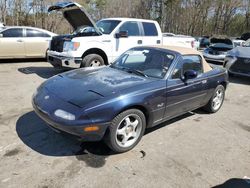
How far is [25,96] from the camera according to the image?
604cm

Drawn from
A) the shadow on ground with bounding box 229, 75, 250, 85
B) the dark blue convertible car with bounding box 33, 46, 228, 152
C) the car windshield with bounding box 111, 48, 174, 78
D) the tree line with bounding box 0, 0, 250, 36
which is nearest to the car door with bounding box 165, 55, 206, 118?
the dark blue convertible car with bounding box 33, 46, 228, 152

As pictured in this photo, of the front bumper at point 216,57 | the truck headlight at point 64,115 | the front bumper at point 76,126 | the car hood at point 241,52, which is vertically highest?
the car hood at point 241,52

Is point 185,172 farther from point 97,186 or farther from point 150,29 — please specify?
point 150,29

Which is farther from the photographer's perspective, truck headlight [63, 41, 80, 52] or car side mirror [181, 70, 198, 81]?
truck headlight [63, 41, 80, 52]

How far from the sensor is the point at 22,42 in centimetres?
1028

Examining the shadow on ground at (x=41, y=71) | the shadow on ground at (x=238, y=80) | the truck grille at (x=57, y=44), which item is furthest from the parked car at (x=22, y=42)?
the shadow on ground at (x=238, y=80)

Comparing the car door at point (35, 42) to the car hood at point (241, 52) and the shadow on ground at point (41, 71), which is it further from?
the car hood at point (241, 52)

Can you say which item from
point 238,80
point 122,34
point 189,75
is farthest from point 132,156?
point 238,80

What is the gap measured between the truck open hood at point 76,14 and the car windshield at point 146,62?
11.1ft

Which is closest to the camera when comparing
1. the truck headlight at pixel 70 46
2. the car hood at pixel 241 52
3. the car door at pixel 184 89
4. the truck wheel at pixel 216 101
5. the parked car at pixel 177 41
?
the car door at pixel 184 89

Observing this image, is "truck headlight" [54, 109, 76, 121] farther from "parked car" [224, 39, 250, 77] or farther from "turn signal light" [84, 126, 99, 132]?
"parked car" [224, 39, 250, 77]

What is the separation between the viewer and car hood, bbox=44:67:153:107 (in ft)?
11.6

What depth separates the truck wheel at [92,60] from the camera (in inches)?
301

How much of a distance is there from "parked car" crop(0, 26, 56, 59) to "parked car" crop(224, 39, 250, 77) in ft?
23.7
